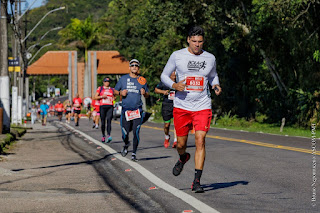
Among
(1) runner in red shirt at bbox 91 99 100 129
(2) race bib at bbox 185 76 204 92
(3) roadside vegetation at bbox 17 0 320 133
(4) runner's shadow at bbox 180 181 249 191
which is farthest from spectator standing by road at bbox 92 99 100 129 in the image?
(2) race bib at bbox 185 76 204 92

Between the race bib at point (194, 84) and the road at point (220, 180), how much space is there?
134 centimetres

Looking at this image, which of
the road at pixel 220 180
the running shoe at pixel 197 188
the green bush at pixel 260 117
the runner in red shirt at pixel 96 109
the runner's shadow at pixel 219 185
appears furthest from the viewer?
the green bush at pixel 260 117

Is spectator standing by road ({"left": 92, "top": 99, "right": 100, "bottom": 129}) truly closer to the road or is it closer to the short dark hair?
the road

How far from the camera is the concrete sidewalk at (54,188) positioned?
7.06 m

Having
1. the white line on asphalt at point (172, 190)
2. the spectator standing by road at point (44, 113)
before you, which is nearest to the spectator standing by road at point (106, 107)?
the white line on asphalt at point (172, 190)

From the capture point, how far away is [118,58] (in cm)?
8638

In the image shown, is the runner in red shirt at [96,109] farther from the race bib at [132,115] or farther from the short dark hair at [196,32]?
the short dark hair at [196,32]

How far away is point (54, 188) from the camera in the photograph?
28.5 feet

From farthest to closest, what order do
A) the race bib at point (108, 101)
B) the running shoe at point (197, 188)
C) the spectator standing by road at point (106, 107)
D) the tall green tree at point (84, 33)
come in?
1. the tall green tree at point (84, 33)
2. the race bib at point (108, 101)
3. the spectator standing by road at point (106, 107)
4. the running shoe at point (197, 188)

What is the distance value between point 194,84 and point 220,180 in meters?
1.87

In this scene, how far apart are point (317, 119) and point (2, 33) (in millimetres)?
14597

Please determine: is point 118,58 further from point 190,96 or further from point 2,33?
point 190,96

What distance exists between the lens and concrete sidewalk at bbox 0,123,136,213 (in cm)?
706

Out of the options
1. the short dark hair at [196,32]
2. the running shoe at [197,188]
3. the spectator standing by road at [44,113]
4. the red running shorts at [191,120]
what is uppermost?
the short dark hair at [196,32]
